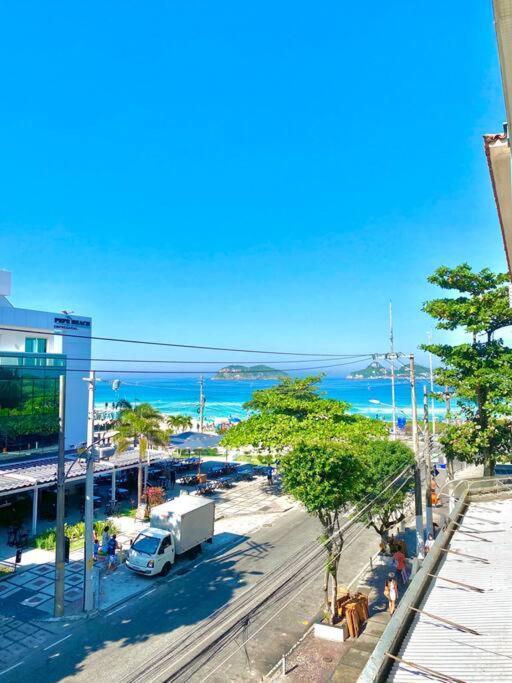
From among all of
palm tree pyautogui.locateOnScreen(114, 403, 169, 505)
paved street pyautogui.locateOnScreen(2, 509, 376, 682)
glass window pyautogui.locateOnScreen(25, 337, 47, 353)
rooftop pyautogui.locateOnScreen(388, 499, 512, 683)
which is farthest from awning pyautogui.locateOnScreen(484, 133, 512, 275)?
glass window pyautogui.locateOnScreen(25, 337, 47, 353)

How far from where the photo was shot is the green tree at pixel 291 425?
25203mm

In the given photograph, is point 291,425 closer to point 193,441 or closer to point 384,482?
point 384,482

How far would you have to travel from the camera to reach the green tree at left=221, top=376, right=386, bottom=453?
25203 millimetres

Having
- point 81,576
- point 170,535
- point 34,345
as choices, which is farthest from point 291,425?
point 34,345

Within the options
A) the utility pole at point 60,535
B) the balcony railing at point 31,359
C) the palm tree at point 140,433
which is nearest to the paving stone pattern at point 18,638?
the utility pole at point 60,535

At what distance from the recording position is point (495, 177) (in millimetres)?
5512

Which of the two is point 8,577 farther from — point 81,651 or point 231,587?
point 231,587

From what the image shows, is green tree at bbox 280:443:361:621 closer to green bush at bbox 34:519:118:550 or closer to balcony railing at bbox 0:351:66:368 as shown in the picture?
green bush at bbox 34:519:118:550

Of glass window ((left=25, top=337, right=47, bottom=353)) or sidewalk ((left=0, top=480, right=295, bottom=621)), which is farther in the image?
glass window ((left=25, top=337, right=47, bottom=353))

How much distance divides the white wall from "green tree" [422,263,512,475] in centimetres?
2488

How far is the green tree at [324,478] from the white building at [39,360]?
818 inches

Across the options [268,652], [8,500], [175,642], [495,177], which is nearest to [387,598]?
[268,652]

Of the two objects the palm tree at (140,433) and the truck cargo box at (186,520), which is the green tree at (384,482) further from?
the palm tree at (140,433)

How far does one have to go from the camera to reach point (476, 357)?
18203mm
